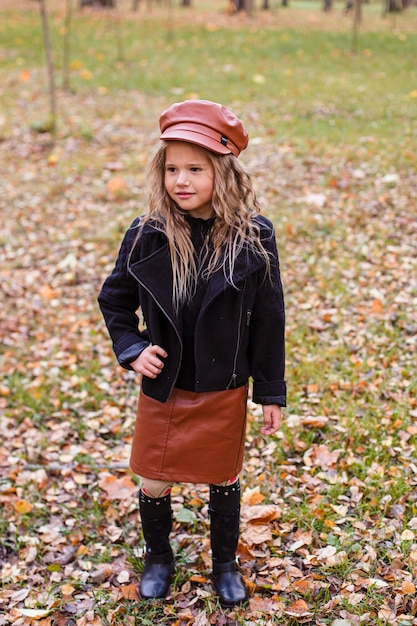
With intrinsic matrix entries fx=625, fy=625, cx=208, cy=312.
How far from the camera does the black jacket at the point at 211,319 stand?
2439mm

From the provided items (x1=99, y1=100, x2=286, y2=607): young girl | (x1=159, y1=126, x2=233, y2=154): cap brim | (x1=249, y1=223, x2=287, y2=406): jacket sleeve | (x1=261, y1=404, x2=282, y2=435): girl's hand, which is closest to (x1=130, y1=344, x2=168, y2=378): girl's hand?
(x1=99, y1=100, x2=286, y2=607): young girl

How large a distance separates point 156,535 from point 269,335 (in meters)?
1.14

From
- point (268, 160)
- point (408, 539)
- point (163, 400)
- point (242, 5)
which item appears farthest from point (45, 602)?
point (242, 5)

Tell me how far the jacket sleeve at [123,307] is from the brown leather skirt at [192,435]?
A: 24cm

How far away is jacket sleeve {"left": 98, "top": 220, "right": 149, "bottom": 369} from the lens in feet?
8.31

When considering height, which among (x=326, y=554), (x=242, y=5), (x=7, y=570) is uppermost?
(x=242, y=5)

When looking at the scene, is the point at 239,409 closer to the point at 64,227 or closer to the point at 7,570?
the point at 7,570

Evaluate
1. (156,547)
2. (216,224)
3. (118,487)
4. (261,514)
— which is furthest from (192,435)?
(118,487)

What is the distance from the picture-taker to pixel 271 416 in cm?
268

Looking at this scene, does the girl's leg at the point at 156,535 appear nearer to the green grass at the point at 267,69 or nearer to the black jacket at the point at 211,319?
the black jacket at the point at 211,319

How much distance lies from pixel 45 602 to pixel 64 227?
5355 mm

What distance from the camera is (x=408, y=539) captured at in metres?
3.05

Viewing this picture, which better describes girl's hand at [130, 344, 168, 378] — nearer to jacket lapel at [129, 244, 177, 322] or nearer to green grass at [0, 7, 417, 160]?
jacket lapel at [129, 244, 177, 322]

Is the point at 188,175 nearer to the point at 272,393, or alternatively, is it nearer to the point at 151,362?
the point at 151,362
